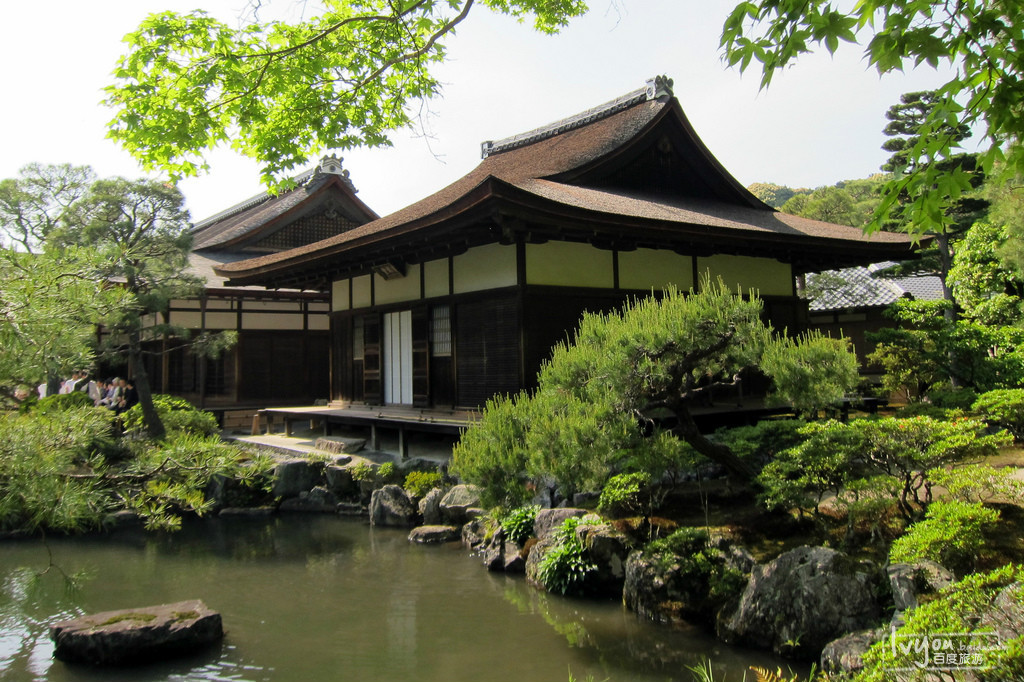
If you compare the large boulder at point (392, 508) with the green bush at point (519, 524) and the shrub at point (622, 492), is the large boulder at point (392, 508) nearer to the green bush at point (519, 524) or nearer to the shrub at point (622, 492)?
the green bush at point (519, 524)

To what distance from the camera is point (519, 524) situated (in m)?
8.26

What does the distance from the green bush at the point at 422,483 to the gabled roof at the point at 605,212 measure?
3.57 m

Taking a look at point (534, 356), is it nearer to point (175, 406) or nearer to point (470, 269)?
point (470, 269)

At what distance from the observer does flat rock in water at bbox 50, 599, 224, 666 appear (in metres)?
5.79

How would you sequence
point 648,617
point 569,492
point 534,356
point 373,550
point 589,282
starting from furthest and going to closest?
1. point 589,282
2. point 534,356
3. point 373,550
4. point 569,492
5. point 648,617

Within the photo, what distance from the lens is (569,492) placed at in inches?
302

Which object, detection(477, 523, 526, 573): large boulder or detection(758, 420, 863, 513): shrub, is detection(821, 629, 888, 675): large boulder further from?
detection(477, 523, 526, 573): large boulder

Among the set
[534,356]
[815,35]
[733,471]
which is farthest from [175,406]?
[815,35]

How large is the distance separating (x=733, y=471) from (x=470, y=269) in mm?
5479

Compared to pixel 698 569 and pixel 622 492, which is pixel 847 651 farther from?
pixel 622 492

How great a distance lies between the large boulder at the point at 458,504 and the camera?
31.7ft

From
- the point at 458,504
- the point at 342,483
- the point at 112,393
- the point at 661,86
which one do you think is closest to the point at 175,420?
the point at 112,393

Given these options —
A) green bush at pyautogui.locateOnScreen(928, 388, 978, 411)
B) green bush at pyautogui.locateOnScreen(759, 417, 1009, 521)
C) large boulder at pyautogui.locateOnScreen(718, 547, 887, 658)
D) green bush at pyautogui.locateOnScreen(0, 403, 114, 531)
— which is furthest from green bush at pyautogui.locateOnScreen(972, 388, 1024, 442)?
green bush at pyautogui.locateOnScreen(0, 403, 114, 531)

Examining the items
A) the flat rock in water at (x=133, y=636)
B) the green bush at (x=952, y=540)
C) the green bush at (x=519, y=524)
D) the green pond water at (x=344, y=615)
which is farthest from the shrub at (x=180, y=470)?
the green bush at (x=952, y=540)
